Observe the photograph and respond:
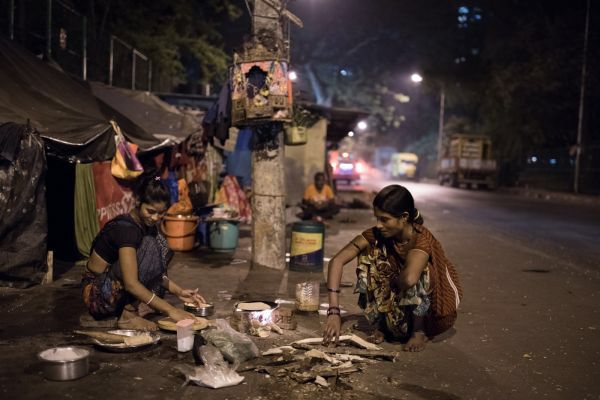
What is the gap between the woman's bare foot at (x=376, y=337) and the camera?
488cm

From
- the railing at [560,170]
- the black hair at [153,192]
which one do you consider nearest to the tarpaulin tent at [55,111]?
the black hair at [153,192]

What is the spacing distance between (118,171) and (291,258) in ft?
9.88

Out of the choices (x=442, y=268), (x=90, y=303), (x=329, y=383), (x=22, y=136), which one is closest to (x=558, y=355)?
(x=442, y=268)

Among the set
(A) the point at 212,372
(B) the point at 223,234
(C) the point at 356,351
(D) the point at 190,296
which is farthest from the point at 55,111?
(C) the point at 356,351

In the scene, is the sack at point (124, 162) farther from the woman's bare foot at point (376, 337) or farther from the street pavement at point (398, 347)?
the woman's bare foot at point (376, 337)

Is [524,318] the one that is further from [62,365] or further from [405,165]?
[405,165]

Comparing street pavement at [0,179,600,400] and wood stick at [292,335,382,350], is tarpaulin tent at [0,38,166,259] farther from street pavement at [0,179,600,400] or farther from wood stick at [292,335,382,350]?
wood stick at [292,335,382,350]

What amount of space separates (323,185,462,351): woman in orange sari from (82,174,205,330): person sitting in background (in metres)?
1.53

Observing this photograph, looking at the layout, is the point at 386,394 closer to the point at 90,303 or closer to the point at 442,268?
the point at 442,268

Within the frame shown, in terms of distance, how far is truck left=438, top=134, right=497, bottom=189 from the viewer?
37406 mm

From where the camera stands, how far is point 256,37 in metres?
7.68

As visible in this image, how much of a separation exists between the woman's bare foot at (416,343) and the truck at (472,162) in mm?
34586

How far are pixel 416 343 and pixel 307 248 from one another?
11.8 ft

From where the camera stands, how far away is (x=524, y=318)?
5887mm
